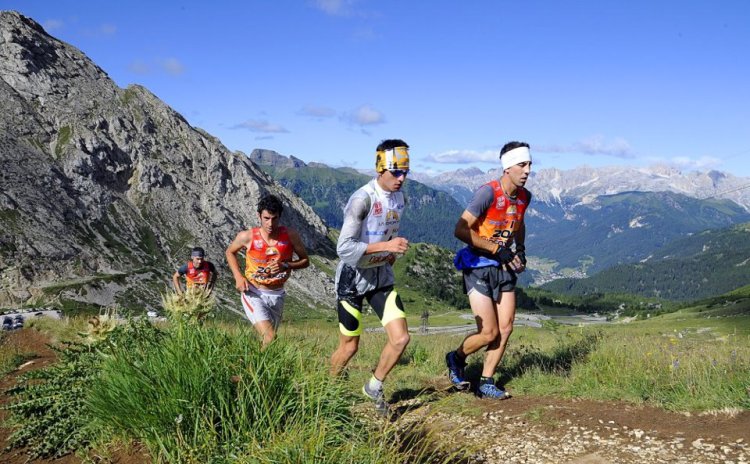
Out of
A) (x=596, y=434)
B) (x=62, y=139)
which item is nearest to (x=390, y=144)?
(x=596, y=434)

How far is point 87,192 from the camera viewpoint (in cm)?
15875

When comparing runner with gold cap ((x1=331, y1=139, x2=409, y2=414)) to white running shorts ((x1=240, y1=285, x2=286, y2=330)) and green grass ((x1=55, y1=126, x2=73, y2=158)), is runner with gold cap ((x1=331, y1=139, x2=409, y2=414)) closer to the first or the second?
white running shorts ((x1=240, y1=285, x2=286, y2=330))

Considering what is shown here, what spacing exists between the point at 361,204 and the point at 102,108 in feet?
648

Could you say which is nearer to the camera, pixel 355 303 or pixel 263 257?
pixel 355 303

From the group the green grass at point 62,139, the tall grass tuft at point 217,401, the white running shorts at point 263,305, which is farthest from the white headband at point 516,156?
the green grass at point 62,139

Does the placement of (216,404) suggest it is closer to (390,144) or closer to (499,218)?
(390,144)

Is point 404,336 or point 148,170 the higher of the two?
point 148,170

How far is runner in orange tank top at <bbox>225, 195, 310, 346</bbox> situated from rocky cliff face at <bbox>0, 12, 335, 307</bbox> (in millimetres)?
124921

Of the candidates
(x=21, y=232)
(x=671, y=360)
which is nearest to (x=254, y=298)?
(x=671, y=360)

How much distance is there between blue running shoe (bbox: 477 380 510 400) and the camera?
8.12 m

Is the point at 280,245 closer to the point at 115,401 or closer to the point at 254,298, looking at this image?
the point at 254,298

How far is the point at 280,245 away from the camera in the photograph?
9188mm

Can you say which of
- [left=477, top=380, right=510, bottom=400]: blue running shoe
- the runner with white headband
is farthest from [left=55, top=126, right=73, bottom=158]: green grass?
[left=477, top=380, right=510, bottom=400]: blue running shoe

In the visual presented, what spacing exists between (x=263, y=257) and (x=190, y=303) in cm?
155
